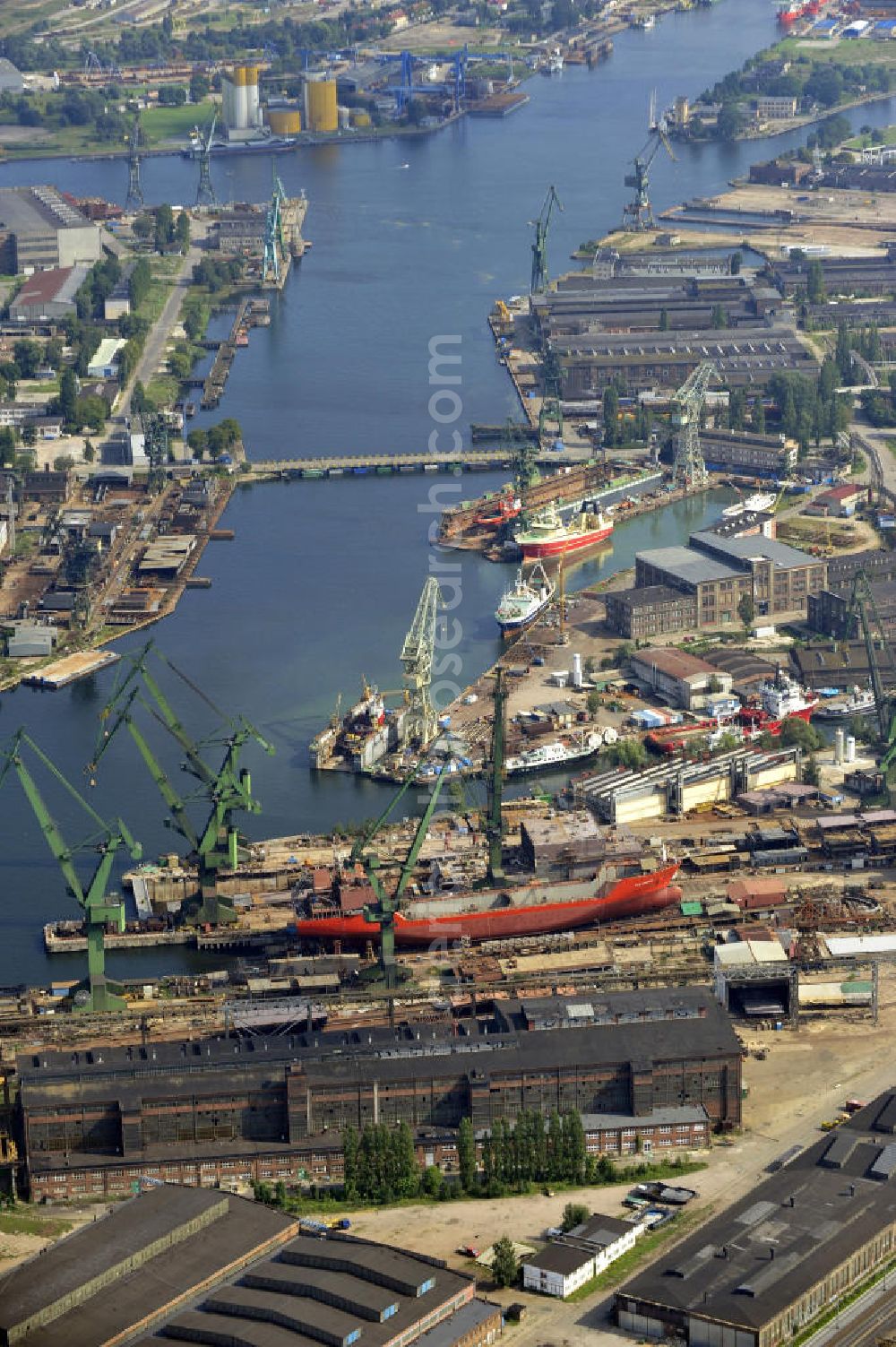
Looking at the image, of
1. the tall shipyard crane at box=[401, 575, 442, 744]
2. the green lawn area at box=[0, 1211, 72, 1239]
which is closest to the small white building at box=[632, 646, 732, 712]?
the tall shipyard crane at box=[401, 575, 442, 744]

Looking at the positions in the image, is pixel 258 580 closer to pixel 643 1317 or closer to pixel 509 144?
pixel 643 1317

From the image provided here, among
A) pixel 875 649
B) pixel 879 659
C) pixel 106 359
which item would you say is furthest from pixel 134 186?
pixel 879 659

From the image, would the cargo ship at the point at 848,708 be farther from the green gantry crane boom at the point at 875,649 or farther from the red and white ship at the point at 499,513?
the red and white ship at the point at 499,513

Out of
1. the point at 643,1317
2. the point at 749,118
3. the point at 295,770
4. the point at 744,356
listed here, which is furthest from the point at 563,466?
the point at 749,118

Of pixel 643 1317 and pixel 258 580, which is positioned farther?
pixel 258 580

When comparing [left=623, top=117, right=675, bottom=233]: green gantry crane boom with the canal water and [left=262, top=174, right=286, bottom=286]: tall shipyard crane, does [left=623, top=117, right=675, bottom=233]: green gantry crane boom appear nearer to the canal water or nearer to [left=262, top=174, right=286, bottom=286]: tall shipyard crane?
the canal water

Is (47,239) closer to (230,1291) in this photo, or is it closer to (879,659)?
(879,659)
